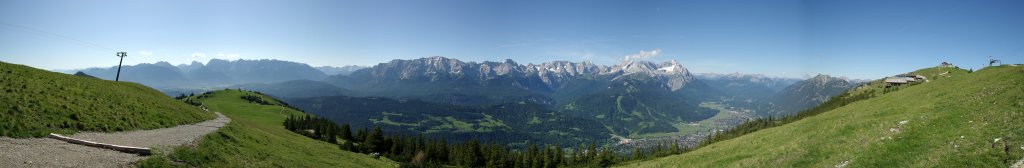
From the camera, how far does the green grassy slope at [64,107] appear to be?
32062 mm

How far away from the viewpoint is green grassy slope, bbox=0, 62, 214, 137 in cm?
3206

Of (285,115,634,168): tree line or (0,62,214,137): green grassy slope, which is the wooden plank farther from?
(285,115,634,168): tree line

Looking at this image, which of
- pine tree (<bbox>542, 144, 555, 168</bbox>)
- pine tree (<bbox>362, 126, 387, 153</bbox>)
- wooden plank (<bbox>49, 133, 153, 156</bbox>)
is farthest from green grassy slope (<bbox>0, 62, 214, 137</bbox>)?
pine tree (<bbox>542, 144, 555, 168</bbox>)

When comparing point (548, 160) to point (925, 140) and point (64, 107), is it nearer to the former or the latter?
point (925, 140)

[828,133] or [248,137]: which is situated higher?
[828,133]

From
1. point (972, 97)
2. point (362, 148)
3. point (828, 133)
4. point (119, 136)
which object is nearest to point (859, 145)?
point (828, 133)

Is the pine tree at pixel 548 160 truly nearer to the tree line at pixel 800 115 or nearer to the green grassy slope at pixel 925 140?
the tree line at pixel 800 115

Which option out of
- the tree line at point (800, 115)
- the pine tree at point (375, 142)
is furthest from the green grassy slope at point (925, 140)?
the pine tree at point (375, 142)

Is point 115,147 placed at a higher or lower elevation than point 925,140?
lower

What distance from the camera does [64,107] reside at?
125 ft

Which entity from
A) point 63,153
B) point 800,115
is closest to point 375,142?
point 63,153

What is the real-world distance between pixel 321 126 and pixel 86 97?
77.2 metres

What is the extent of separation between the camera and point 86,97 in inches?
1766

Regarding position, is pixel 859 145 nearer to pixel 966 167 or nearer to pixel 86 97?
pixel 966 167
